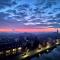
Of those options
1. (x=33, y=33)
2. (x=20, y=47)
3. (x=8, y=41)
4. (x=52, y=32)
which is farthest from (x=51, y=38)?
(x=8, y=41)

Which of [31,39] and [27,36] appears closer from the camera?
[27,36]

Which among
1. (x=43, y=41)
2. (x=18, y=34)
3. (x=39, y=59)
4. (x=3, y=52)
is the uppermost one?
(x=18, y=34)

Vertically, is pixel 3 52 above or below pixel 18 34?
below

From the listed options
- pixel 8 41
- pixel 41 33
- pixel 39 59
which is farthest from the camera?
pixel 39 59

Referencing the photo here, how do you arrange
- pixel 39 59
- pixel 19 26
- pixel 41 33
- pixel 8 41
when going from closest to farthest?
pixel 8 41 → pixel 19 26 → pixel 41 33 → pixel 39 59

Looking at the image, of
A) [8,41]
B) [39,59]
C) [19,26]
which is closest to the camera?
[8,41]

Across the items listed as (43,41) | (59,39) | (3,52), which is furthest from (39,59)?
(3,52)

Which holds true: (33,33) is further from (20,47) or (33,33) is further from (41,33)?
(20,47)

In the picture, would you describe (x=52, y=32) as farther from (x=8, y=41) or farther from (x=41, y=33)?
(x=8, y=41)

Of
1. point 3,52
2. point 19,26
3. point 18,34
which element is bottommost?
point 3,52
